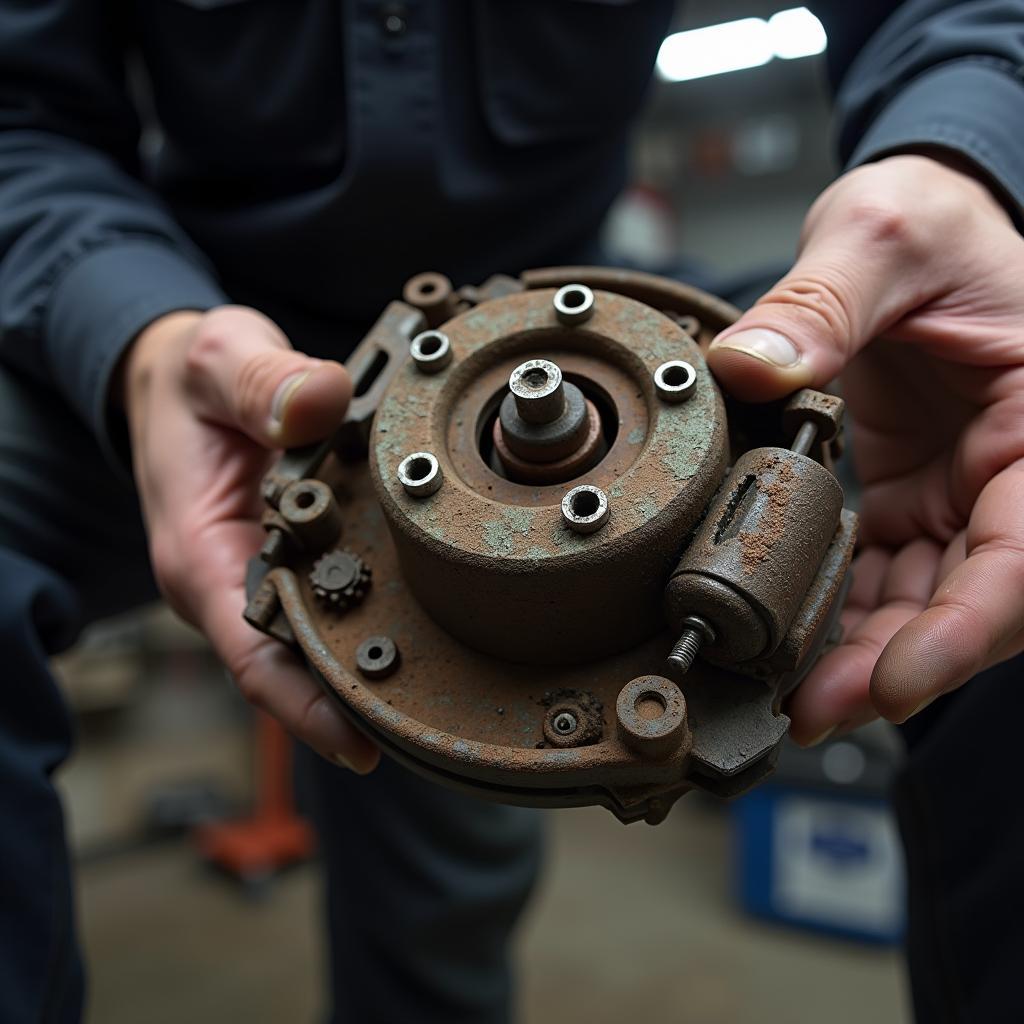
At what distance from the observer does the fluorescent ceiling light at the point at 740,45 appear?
3412mm

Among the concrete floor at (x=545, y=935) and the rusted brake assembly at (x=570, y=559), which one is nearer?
the rusted brake assembly at (x=570, y=559)

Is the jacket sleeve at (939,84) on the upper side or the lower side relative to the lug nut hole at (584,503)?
upper

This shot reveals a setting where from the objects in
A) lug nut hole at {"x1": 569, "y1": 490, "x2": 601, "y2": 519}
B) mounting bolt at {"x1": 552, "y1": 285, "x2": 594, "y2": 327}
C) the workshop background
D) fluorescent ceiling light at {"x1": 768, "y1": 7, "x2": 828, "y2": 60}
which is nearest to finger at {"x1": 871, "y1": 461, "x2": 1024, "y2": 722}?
lug nut hole at {"x1": 569, "y1": 490, "x2": 601, "y2": 519}

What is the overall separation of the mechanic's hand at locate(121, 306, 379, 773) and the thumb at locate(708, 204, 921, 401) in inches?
13.7

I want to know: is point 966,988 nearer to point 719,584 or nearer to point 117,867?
point 719,584

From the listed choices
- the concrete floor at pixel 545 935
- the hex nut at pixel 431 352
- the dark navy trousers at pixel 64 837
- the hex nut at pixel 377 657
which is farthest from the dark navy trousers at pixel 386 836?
the concrete floor at pixel 545 935

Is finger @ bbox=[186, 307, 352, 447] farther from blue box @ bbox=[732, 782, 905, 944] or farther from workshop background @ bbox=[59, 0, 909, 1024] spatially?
blue box @ bbox=[732, 782, 905, 944]

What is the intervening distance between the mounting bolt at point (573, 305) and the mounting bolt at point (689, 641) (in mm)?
275

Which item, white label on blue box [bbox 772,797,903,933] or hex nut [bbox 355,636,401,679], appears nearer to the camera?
hex nut [bbox 355,636,401,679]

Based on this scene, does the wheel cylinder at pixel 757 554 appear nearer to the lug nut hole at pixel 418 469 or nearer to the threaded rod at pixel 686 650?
the threaded rod at pixel 686 650

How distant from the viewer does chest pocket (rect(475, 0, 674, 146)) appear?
1.29m

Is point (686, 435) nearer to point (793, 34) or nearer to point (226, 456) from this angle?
point (226, 456)

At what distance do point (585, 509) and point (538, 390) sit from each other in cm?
10

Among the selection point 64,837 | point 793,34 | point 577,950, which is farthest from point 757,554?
point 793,34
